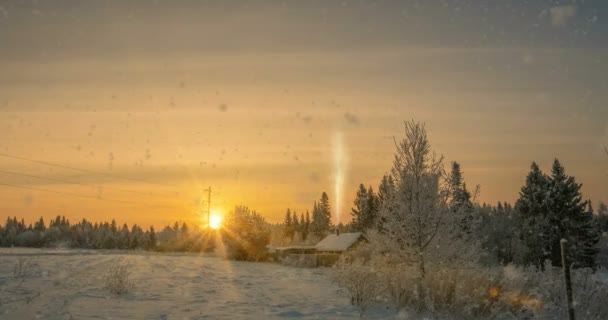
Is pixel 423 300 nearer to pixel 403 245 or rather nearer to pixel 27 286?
pixel 403 245

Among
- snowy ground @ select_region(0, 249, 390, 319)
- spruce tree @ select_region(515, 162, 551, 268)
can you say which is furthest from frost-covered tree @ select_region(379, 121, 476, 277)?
spruce tree @ select_region(515, 162, 551, 268)

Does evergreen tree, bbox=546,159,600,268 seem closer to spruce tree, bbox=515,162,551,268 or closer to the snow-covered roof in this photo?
spruce tree, bbox=515,162,551,268

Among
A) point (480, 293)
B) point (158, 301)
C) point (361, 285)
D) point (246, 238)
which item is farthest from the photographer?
point (246, 238)

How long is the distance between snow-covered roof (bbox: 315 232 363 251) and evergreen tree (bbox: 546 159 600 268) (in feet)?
62.3

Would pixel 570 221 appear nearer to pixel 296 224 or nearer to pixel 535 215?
pixel 535 215

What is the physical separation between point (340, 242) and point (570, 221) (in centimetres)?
2257

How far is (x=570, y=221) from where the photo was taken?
44.9 metres

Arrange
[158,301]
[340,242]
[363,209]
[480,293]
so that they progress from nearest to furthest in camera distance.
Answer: [480,293] < [158,301] < [340,242] < [363,209]

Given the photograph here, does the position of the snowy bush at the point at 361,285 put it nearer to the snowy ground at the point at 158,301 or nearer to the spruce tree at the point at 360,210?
the snowy ground at the point at 158,301

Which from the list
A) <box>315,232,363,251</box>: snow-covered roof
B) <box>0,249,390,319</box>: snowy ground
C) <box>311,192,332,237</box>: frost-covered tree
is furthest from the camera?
<box>311,192,332,237</box>: frost-covered tree

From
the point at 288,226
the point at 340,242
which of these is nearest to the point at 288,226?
the point at 288,226

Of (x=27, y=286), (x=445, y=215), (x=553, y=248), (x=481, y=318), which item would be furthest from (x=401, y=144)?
(x=553, y=248)

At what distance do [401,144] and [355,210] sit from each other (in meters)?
65.7

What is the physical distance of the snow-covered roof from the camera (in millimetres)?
49562
